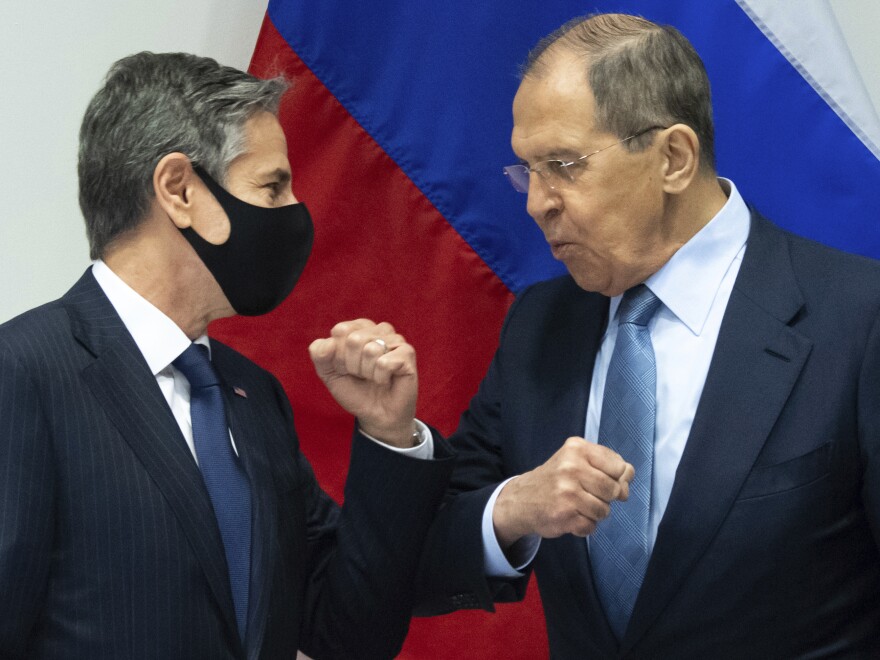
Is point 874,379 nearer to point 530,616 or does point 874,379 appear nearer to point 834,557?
point 834,557

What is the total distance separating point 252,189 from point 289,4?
2.97 feet

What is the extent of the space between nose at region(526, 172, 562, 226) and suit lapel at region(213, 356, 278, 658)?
56 cm

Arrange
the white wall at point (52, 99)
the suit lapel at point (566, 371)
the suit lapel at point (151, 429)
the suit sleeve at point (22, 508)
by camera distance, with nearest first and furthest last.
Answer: the suit sleeve at point (22, 508) < the suit lapel at point (151, 429) < the suit lapel at point (566, 371) < the white wall at point (52, 99)

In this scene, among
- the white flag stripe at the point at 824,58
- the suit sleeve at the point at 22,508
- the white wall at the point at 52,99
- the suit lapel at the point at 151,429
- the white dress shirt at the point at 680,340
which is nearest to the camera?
the suit sleeve at the point at 22,508

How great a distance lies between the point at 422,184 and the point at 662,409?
38.3 inches

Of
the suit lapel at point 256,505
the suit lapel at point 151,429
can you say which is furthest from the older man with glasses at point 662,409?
the suit lapel at point 151,429

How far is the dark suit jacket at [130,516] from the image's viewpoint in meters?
1.59

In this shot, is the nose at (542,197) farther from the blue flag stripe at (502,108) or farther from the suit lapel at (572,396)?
the blue flag stripe at (502,108)

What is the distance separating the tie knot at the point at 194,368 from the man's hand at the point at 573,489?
1.65ft

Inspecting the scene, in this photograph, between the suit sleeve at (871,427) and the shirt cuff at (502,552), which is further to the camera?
the shirt cuff at (502,552)

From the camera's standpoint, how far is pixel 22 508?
156cm

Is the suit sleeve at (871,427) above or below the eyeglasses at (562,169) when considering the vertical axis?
below

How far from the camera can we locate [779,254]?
6.45 ft

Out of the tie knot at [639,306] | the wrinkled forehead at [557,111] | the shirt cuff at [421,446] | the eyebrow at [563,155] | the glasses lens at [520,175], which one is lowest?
the shirt cuff at [421,446]
